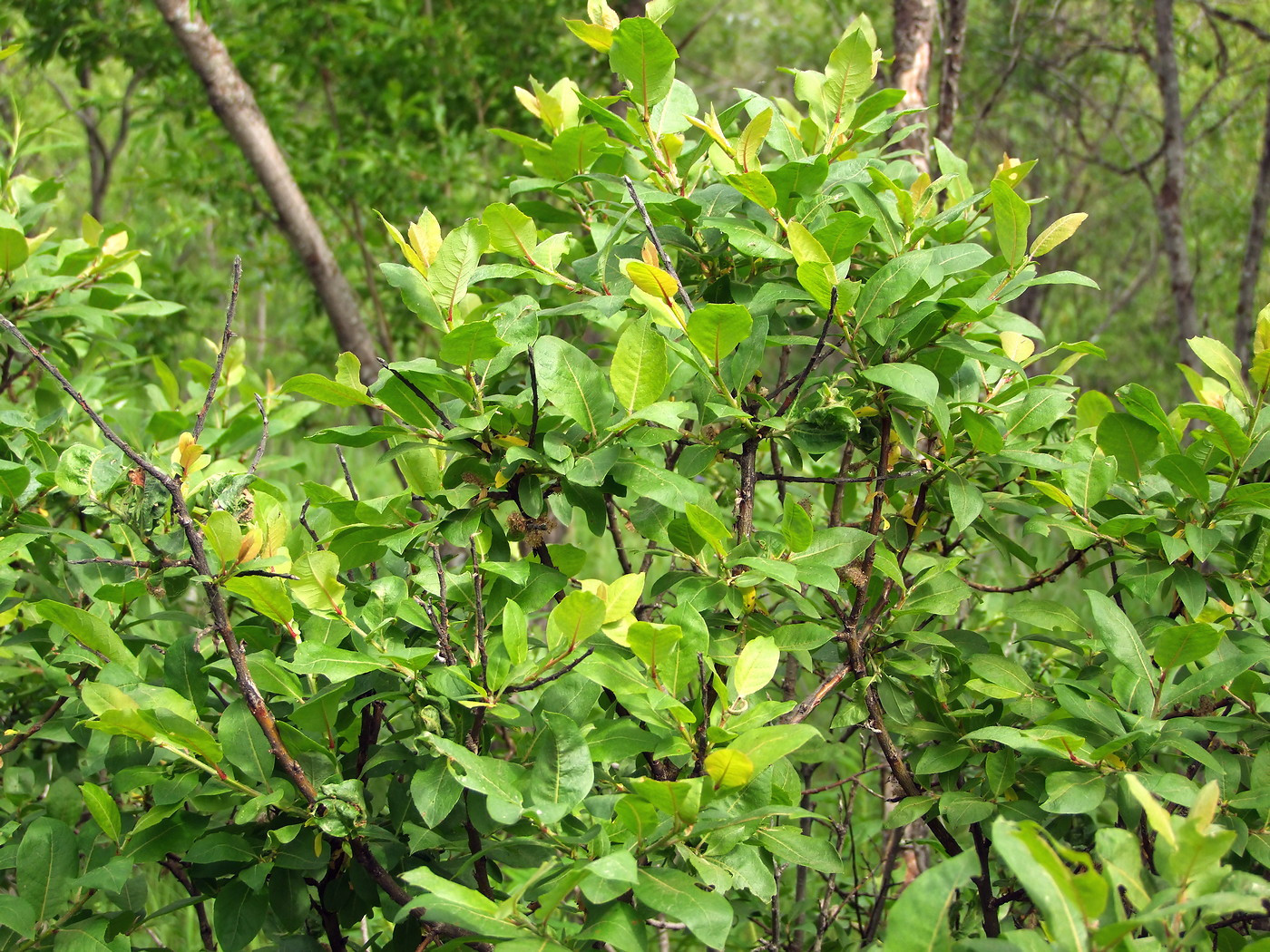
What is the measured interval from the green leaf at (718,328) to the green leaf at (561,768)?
16.8 inches

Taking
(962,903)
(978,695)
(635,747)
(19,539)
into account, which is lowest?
(962,903)

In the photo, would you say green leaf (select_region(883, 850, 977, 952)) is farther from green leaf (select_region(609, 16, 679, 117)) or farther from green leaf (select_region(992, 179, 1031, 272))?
green leaf (select_region(609, 16, 679, 117))

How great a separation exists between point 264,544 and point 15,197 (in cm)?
156

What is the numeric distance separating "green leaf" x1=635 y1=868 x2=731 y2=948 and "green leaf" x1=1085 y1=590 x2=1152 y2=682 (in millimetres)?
536

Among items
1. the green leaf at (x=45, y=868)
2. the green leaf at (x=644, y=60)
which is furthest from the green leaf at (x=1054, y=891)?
the green leaf at (x=45, y=868)

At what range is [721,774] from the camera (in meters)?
0.97

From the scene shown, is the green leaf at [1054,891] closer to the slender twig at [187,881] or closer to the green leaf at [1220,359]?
the green leaf at [1220,359]

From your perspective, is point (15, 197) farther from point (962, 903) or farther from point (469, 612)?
point (962, 903)

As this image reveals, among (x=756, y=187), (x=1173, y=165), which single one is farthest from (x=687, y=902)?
(x=1173, y=165)

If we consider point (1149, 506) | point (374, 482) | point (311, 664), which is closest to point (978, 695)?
point (1149, 506)

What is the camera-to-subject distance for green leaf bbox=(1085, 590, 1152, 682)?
1.18 m

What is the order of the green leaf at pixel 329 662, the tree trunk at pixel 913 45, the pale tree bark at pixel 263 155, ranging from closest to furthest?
the green leaf at pixel 329 662
the tree trunk at pixel 913 45
the pale tree bark at pixel 263 155

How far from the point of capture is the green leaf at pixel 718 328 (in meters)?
1.10

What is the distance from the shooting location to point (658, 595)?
136 cm
